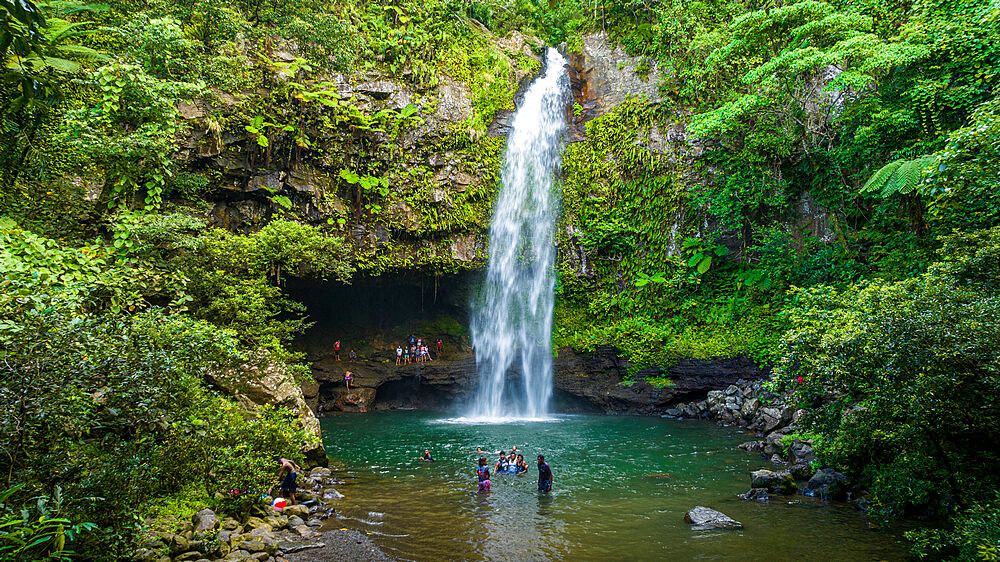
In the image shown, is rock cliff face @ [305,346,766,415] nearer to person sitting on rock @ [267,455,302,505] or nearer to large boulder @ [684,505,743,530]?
large boulder @ [684,505,743,530]

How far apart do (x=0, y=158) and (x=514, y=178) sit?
60.4 feet

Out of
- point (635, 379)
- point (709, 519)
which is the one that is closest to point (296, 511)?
point (709, 519)

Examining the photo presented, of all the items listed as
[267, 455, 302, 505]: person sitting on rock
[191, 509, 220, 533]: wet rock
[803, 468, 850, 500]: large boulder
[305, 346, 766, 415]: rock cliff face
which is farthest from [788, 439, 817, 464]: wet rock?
[191, 509, 220, 533]: wet rock

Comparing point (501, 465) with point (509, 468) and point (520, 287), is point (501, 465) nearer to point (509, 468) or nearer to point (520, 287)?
point (509, 468)

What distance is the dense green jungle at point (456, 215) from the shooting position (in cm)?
593

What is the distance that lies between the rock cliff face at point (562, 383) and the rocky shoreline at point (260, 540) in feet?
49.1

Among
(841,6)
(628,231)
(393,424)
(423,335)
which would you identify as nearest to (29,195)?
(393,424)

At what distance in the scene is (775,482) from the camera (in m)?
10.0

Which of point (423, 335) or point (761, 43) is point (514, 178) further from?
point (761, 43)

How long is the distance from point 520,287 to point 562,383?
5.13 meters

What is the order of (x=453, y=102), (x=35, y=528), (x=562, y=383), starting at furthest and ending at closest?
1. (x=453, y=102)
2. (x=562, y=383)
3. (x=35, y=528)

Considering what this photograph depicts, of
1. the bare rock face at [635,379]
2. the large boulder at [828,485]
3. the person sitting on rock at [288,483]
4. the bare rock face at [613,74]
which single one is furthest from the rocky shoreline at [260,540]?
the bare rock face at [613,74]

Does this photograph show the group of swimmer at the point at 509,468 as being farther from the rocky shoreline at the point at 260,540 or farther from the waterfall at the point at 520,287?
the waterfall at the point at 520,287

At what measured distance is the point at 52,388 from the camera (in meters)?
5.03
